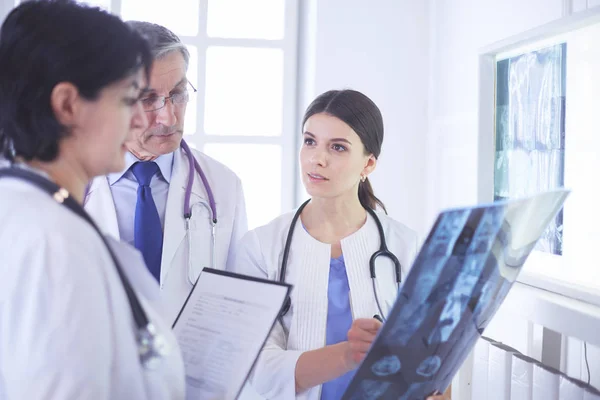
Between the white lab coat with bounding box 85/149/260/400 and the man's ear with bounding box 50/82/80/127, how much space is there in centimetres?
71

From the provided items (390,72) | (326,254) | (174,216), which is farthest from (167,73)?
(390,72)

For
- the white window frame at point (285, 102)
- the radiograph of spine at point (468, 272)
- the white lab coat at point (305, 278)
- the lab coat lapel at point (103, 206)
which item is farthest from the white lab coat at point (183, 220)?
the white window frame at point (285, 102)

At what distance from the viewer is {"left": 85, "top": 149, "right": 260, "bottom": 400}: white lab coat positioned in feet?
4.75

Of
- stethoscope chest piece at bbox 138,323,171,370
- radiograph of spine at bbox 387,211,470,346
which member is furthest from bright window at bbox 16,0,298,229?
stethoscope chest piece at bbox 138,323,171,370

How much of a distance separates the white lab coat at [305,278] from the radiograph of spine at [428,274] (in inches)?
18.1

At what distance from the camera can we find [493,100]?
5.24 ft

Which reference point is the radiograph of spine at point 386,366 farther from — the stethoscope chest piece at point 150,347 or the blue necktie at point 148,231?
the blue necktie at point 148,231

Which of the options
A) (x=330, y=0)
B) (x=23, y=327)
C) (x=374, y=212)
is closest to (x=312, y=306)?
(x=374, y=212)

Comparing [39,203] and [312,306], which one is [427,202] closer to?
[312,306]

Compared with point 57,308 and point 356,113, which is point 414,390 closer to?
point 57,308

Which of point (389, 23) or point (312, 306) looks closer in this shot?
point (312, 306)

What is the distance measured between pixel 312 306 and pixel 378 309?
15cm

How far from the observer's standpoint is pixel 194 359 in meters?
0.97

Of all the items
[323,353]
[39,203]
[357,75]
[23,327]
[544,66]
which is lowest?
[323,353]
